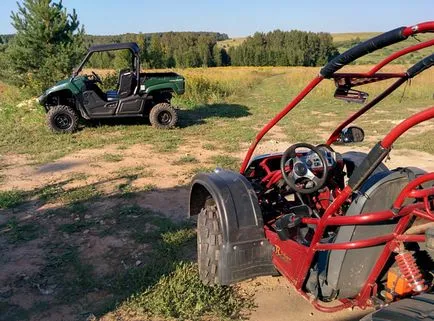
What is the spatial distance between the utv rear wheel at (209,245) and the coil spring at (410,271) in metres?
1.20

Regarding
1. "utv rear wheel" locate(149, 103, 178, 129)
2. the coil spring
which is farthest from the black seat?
"utv rear wheel" locate(149, 103, 178, 129)

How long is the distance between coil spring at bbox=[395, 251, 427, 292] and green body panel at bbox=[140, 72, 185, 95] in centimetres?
843

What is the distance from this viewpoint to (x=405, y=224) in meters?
2.34

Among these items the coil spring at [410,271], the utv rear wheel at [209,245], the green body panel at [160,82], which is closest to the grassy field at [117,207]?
the utv rear wheel at [209,245]

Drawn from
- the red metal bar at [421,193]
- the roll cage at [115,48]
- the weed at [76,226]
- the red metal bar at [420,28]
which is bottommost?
the weed at [76,226]

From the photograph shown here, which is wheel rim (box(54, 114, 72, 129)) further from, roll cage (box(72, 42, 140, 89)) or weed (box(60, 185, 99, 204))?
weed (box(60, 185, 99, 204))

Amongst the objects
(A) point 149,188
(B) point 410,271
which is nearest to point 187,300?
(B) point 410,271

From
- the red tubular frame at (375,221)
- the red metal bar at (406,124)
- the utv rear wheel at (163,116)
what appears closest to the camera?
the red metal bar at (406,124)

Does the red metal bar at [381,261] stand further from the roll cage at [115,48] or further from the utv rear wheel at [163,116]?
the utv rear wheel at [163,116]

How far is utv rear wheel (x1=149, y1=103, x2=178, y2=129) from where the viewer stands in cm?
1033

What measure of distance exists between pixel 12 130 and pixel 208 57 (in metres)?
50.3

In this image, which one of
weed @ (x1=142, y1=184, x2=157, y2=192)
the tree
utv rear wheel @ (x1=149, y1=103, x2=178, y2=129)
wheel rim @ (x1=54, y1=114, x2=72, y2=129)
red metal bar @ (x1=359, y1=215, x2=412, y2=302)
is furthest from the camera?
the tree

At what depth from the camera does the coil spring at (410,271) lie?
7.58ft

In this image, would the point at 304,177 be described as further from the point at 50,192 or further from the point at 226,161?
the point at 226,161
